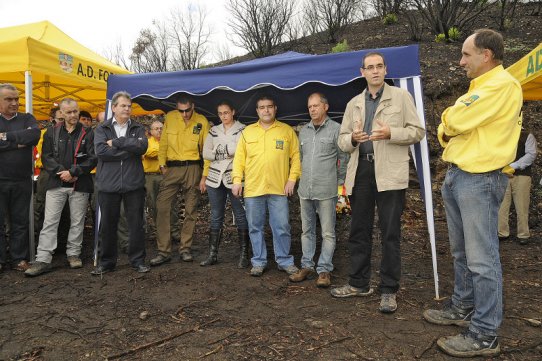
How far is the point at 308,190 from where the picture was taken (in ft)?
12.9

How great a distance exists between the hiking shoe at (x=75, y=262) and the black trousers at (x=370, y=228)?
10.4 feet

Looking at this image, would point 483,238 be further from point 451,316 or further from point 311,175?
point 311,175

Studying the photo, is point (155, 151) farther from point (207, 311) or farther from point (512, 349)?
point (512, 349)

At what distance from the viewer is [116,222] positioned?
4.45 meters

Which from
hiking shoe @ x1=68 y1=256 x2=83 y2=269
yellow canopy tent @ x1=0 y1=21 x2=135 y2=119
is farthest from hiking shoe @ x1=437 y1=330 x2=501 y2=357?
yellow canopy tent @ x1=0 y1=21 x2=135 y2=119

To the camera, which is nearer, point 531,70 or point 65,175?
point 65,175

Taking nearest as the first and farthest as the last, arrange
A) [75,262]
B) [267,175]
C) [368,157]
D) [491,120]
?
[491,120] → [368,157] → [267,175] → [75,262]

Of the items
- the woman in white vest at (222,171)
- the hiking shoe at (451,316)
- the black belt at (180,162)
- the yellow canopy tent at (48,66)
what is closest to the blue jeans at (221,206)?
the woman in white vest at (222,171)

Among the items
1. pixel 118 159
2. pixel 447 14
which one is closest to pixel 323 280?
pixel 118 159

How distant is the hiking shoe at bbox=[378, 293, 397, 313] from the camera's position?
3.19 m

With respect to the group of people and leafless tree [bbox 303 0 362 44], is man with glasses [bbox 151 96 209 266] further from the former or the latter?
leafless tree [bbox 303 0 362 44]

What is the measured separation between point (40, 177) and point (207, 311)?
3.78 m

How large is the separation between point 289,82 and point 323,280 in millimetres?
1969

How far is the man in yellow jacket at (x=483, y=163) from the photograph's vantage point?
2.46 m
